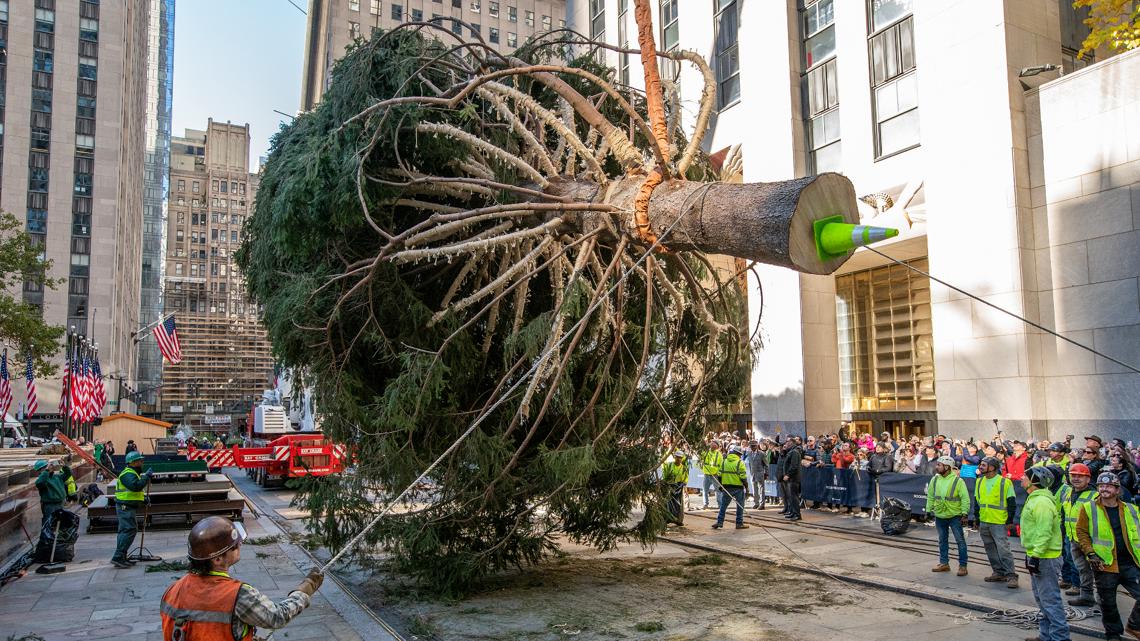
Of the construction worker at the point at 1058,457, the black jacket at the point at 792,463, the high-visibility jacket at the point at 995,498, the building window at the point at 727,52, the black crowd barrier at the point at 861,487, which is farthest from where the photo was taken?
the building window at the point at 727,52

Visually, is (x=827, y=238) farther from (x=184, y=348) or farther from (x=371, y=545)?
(x=184, y=348)

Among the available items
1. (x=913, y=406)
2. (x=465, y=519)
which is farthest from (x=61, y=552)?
(x=913, y=406)

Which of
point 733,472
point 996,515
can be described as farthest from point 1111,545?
point 733,472

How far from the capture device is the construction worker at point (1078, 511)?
7.91 meters

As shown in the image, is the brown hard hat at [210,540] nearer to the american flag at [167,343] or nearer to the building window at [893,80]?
the building window at [893,80]

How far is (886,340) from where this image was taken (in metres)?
28.1

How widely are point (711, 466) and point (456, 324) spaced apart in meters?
8.50

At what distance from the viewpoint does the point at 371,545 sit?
9.54 meters

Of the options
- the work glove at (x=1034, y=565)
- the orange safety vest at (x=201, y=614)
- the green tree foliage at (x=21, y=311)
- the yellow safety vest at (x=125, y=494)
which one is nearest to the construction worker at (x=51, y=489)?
the yellow safety vest at (x=125, y=494)

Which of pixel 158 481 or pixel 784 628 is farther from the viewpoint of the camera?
pixel 158 481

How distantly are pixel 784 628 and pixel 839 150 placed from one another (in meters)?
19.1

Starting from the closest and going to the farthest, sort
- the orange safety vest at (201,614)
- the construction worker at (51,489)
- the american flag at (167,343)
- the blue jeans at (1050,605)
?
the orange safety vest at (201,614) → the blue jeans at (1050,605) → the construction worker at (51,489) → the american flag at (167,343)

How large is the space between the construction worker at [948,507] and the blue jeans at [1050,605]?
303 centimetres

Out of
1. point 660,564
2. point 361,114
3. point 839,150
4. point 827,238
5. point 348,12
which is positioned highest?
point 348,12
